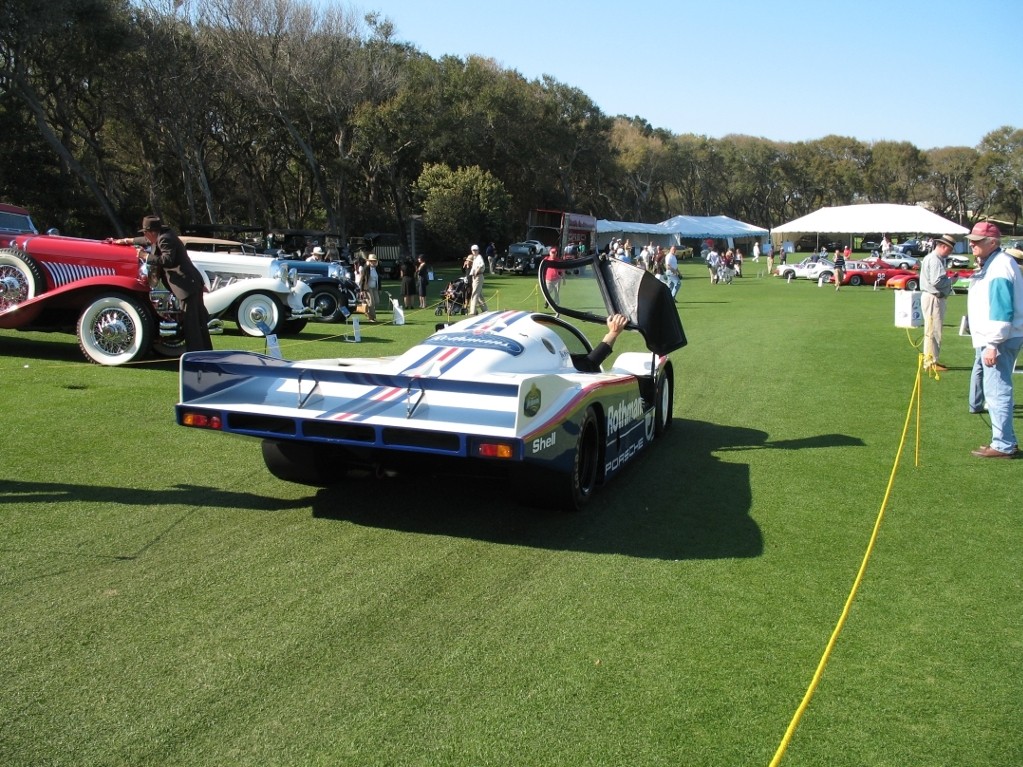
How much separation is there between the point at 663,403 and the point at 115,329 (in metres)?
6.93

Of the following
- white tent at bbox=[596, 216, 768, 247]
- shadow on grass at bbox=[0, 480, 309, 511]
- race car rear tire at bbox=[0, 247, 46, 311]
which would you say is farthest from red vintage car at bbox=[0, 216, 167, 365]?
white tent at bbox=[596, 216, 768, 247]

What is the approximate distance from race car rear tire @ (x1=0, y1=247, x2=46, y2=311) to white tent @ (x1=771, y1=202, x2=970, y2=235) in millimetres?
47891

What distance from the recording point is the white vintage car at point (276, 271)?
16.8m

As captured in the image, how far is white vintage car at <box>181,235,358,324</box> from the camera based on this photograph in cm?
1675

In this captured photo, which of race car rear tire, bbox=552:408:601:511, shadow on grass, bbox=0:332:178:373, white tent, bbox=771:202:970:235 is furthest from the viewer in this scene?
white tent, bbox=771:202:970:235

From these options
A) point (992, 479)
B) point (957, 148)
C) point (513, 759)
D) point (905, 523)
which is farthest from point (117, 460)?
point (957, 148)

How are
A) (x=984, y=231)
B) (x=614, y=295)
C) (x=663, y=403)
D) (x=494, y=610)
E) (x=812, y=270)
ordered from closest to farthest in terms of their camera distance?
(x=494, y=610), (x=984, y=231), (x=614, y=295), (x=663, y=403), (x=812, y=270)

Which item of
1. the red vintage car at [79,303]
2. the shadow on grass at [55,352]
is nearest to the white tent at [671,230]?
the shadow on grass at [55,352]

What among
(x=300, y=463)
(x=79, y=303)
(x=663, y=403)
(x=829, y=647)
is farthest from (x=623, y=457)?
(x=79, y=303)

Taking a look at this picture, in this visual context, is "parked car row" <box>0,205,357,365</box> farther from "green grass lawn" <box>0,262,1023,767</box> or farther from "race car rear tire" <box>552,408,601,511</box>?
"race car rear tire" <box>552,408,601,511</box>

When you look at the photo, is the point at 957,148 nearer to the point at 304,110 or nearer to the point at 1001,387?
the point at 304,110

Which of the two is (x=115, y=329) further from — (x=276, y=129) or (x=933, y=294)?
(x=276, y=129)

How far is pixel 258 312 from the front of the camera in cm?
1619

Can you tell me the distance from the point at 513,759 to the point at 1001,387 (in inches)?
246
